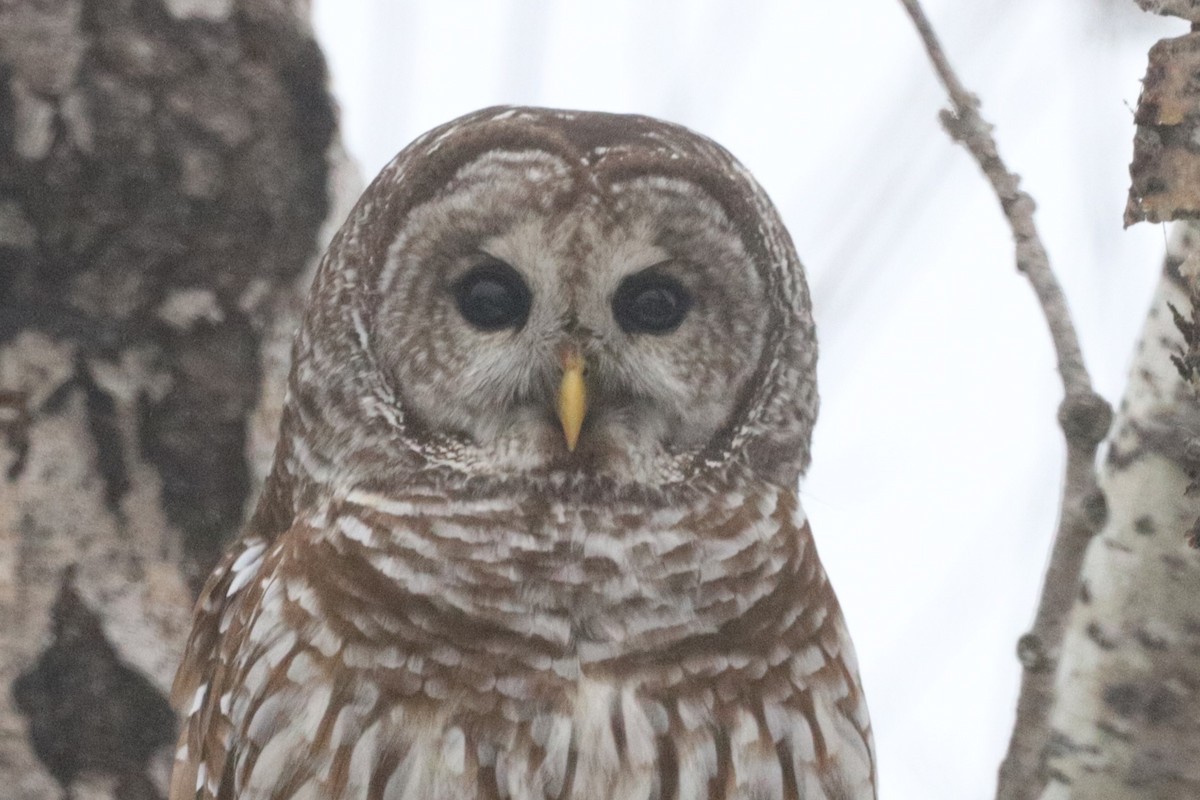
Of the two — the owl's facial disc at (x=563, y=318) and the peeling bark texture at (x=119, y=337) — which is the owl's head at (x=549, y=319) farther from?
the peeling bark texture at (x=119, y=337)

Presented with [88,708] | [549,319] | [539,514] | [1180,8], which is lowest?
[88,708]

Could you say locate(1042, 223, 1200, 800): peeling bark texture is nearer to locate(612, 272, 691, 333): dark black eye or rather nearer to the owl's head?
the owl's head

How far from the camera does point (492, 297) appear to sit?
2822 mm

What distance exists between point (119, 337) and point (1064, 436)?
6.11 ft

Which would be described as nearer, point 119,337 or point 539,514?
point 539,514

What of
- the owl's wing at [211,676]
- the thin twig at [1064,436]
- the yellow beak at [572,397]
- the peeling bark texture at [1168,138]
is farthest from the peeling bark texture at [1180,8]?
the owl's wing at [211,676]

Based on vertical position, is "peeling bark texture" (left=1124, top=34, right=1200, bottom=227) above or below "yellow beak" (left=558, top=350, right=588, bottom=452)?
above

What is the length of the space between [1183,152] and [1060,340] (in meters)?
0.31

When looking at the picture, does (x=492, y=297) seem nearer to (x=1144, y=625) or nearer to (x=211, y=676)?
(x=211, y=676)

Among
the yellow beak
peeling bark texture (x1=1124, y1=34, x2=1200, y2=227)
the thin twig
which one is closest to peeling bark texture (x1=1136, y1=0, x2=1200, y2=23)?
peeling bark texture (x1=1124, y1=34, x2=1200, y2=227)

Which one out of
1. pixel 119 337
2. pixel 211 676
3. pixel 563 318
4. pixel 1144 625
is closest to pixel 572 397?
pixel 563 318

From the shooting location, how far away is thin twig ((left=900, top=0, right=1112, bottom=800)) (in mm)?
2088

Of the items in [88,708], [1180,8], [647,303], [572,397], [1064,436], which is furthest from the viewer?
[88,708]

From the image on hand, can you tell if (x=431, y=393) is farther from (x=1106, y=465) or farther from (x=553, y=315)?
(x=1106, y=465)
